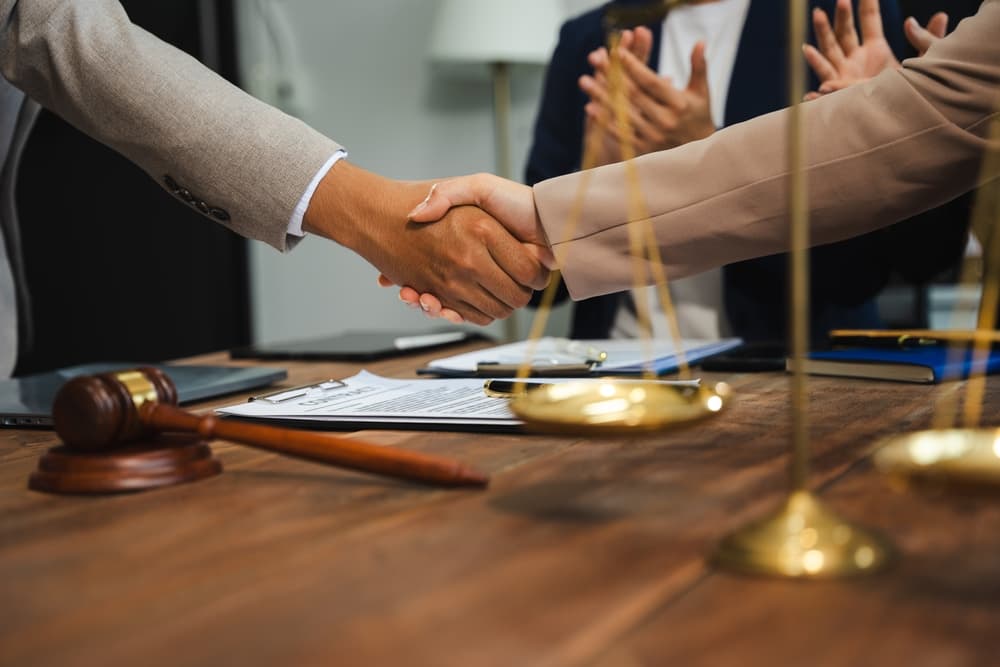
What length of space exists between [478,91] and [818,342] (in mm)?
1600

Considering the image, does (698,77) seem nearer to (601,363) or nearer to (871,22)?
(871,22)

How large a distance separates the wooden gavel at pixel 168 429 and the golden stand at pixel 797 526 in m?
0.20

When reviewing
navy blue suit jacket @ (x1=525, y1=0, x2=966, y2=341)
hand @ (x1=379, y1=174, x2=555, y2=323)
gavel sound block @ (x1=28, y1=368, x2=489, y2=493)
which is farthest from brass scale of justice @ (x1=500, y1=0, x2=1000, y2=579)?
navy blue suit jacket @ (x1=525, y1=0, x2=966, y2=341)

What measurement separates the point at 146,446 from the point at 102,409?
56 mm

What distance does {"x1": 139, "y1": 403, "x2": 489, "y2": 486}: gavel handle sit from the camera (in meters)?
0.58

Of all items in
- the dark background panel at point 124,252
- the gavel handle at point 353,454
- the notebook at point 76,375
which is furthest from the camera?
the dark background panel at point 124,252

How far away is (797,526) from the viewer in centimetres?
44

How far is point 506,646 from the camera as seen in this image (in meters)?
0.37

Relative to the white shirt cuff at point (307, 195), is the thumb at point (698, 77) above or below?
above

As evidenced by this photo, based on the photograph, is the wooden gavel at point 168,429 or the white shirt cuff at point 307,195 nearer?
the wooden gavel at point 168,429

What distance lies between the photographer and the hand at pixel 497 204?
1191 mm

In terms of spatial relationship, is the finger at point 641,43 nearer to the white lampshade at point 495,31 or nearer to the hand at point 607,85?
the hand at point 607,85

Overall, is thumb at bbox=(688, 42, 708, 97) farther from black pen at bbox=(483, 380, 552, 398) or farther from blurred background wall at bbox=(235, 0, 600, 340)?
blurred background wall at bbox=(235, 0, 600, 340)

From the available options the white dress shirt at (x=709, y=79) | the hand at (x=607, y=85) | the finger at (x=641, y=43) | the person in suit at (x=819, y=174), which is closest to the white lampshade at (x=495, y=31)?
the white dress shirt at (x=709, y=79)
